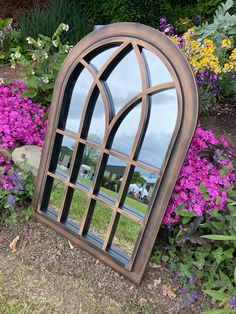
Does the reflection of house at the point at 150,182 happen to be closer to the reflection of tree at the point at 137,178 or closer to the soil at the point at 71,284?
the reflection of tree at the point at 137,178

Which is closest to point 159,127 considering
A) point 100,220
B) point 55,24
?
point 100,220

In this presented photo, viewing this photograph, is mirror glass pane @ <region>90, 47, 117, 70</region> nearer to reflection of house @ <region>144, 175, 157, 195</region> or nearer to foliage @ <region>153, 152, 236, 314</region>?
reflection of house @ <region>144, 175, 157, 195</region>

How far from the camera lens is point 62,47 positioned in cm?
336

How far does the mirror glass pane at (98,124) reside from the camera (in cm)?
224

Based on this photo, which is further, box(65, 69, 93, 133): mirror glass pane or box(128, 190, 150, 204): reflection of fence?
box(65, 69, 93, 133): mirror glass pane

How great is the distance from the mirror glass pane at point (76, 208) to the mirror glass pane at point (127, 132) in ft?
1.25

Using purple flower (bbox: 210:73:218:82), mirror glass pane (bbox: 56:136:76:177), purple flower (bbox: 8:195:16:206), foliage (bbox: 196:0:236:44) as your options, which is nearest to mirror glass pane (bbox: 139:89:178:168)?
mirror glass pane (bbox: 56:136:76:177)

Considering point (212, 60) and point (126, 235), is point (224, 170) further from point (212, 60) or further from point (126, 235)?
point (212, 60)

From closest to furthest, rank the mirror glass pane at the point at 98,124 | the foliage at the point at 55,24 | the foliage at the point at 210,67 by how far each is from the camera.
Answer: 1. the mirror glass pane at the point at 98,124
2. the foliage at the point at 210,67
3. the foliage at the point at 55,24

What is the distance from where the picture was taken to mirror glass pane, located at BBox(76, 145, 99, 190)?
2.29m

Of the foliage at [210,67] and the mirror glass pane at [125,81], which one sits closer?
the mirror glass pane at [125,81]

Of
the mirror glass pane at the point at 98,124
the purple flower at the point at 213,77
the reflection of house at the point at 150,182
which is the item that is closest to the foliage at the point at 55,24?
the purple flower at the point at 213,77

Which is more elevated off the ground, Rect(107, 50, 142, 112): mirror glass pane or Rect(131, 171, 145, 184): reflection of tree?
Rect(107, 50, 142, 112): mirror glass pane

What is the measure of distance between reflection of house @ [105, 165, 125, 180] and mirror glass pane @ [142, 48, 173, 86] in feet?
1.59
